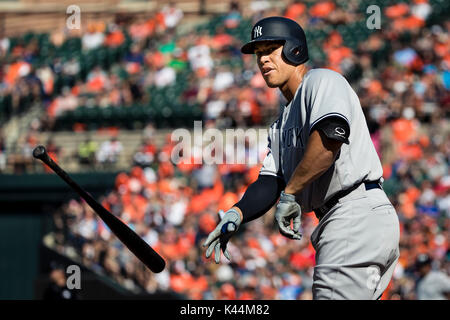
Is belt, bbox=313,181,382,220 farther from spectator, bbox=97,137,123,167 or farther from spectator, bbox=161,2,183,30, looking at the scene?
spectator, bbox=161,2,183,30

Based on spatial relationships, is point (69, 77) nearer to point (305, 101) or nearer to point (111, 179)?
point (111, 179)

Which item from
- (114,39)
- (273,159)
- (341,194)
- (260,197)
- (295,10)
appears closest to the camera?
(341,194)

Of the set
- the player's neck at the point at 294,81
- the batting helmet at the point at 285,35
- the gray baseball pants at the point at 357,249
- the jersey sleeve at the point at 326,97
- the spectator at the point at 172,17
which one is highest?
the spectator at the point at 172,17

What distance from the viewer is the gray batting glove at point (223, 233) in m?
3.38

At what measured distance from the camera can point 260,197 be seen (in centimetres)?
367

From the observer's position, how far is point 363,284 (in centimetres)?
317

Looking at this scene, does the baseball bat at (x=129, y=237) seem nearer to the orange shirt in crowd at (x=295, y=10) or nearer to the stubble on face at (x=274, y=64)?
the stubble on face at (x=274, y=64)

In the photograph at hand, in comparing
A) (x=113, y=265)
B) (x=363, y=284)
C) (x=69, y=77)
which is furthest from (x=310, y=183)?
(x=69, y=77)

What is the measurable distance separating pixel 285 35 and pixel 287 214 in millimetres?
796

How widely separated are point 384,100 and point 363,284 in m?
9.72

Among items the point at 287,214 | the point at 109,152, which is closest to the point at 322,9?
the point at 109,152

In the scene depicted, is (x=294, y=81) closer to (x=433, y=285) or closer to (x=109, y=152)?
(x=433, y=285)

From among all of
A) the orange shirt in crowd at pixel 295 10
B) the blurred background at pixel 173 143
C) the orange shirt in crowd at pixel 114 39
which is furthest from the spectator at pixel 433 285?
the orange shirt in crowd at pixel 114 39

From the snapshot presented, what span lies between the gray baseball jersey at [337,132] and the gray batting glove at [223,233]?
13.2 inches
